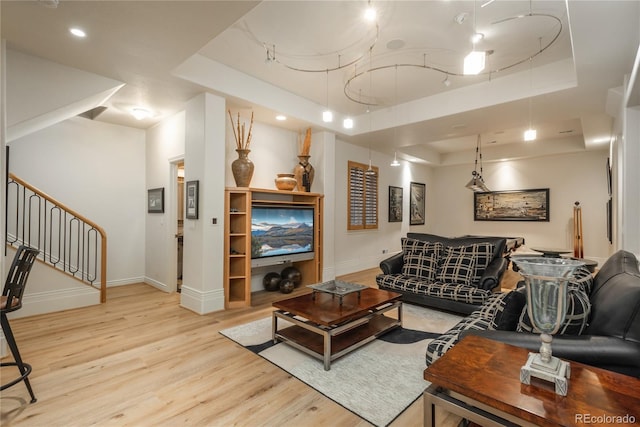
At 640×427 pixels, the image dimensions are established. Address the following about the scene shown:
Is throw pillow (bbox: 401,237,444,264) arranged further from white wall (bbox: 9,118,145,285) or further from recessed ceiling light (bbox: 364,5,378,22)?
white wall (bbox: 9,118,145,285)

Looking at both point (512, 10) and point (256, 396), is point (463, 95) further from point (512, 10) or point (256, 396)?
point (256, 396)

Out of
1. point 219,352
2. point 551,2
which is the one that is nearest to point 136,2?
point 219,352

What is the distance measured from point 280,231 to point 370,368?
268cm

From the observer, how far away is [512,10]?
2.81 m

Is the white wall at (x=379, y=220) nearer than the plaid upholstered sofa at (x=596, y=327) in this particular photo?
No

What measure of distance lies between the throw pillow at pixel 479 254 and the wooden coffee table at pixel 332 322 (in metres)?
1.28

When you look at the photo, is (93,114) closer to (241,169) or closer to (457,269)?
(241,169)

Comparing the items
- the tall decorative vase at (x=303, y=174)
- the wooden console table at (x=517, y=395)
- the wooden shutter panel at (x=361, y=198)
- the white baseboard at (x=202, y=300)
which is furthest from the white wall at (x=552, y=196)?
the white baseboard at (x=202, y=300)

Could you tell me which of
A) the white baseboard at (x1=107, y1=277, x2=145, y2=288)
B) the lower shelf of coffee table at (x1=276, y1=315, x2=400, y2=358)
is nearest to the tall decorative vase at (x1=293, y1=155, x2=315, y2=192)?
the lower shelf of coffee table at (x1=276, y1=315, x2=400, y2=358)

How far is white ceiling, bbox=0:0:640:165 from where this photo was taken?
8.02 feet

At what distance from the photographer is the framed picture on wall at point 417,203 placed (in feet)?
28.1

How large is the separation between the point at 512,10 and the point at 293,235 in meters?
3.79

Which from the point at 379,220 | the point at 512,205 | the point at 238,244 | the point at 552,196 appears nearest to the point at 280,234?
the point at 238,244

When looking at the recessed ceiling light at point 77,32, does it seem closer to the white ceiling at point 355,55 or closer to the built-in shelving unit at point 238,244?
the white ceiling at point 355,55
